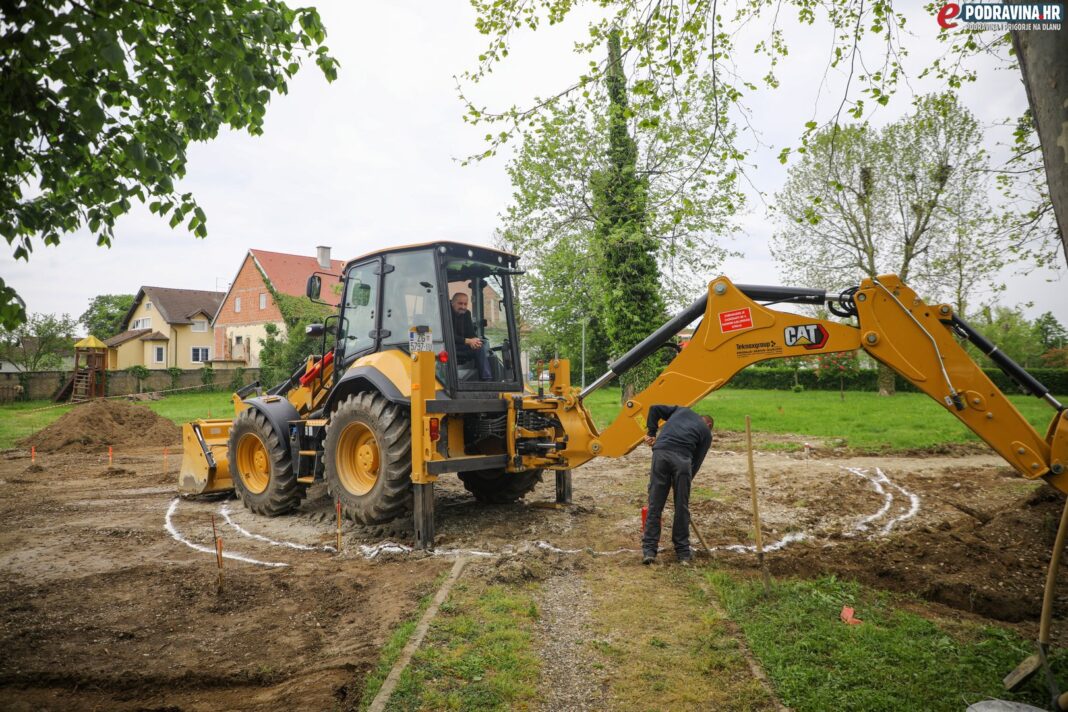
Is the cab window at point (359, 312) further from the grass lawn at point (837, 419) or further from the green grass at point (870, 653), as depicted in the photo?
the grass lawn at point (837, 419)

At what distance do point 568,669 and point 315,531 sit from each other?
454cm

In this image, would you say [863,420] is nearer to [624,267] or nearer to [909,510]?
[624,267]

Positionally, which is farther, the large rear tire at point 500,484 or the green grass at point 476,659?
the large rear tire at point 500,484

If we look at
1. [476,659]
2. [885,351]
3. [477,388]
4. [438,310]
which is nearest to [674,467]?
[885,351]

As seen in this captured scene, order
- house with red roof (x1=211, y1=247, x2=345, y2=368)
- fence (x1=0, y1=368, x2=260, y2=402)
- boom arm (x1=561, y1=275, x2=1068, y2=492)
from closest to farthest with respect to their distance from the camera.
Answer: boom arm (x1=561, y1=275, x2=1068, y2=492) < fence (x1=0, y1=368, x2=260, y2=402) < house with red roof (x1=211, y1=247, x2=345, y2=368)

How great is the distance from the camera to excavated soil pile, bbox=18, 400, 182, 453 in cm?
1680

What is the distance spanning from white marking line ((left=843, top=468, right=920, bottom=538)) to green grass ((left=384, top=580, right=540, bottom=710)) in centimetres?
436

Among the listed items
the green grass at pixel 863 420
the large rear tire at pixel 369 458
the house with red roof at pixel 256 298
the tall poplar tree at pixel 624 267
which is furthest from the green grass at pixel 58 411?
the green grass at pixel 863 420

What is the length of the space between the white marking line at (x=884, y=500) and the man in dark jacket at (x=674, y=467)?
8.00ft

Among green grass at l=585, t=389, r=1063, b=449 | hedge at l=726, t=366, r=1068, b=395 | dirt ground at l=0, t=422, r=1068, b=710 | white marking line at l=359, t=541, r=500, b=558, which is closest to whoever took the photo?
dirt ground at l=0, t=422, r=1068, b=710

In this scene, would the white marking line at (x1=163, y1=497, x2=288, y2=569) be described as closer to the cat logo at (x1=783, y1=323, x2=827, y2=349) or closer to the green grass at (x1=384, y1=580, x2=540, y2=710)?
the green grass at (x1=384, y1=580, x2=540, y2=710)

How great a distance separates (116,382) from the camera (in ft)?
Answer: 108

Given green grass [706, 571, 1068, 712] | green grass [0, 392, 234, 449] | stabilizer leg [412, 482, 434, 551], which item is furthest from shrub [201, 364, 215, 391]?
green grass [706, 571, 1068, 712]

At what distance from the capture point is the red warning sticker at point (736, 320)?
17.7ft
